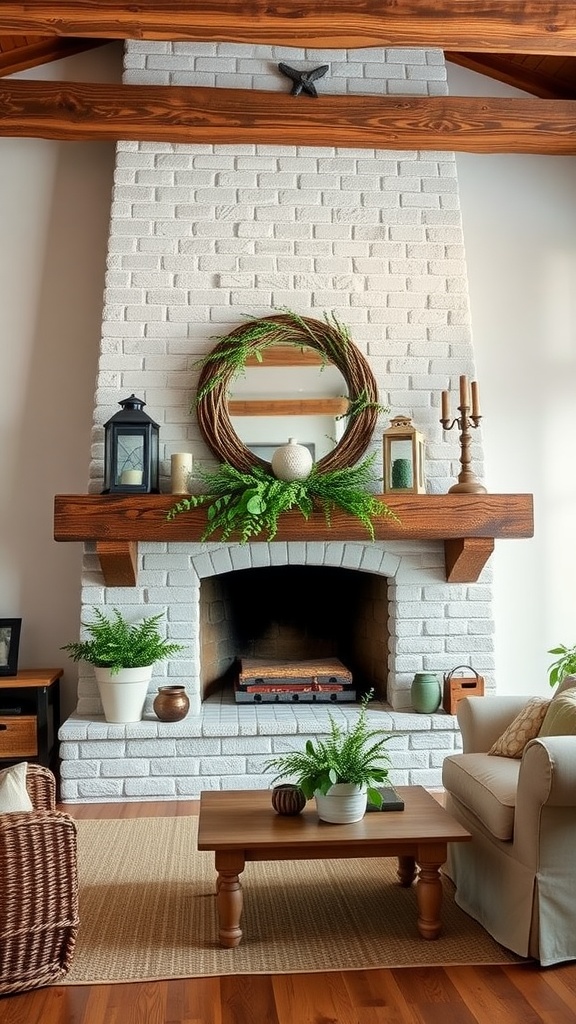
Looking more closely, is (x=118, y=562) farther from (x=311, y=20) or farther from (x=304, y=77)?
(x=304, y=77)

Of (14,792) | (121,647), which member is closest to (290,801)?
(14,792)

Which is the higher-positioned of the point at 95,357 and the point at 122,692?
the point at 95,357

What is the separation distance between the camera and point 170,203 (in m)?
4.43

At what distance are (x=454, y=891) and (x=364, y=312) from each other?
2652 mm

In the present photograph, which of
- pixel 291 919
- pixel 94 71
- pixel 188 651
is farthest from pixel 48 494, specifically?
pixel 291 919

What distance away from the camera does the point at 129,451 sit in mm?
4145

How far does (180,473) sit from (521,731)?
1949 millimetres

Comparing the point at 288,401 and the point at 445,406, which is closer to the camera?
the point at 445,406

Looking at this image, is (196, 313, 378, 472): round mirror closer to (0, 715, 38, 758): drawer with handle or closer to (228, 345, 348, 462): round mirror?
(228, 345, 348, 462): round mirror

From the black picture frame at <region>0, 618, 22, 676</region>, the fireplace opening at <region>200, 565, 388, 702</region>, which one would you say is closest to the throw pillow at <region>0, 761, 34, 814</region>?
the black picture frame at <region>0, 618, 22, 676</region>

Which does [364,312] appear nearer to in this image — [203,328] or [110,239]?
[203,328]

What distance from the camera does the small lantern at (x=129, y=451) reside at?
411 cm

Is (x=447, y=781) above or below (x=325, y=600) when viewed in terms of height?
below

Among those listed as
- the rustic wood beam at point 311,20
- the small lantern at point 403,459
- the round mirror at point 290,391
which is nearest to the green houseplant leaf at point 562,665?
the small lantern at point 403,459
